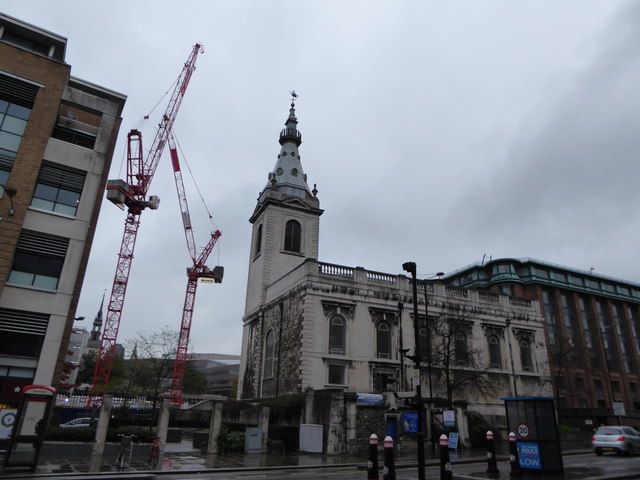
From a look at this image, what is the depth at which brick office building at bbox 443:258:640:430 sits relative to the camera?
55.8 m

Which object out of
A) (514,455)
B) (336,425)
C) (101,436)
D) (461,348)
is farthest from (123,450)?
(461,348)

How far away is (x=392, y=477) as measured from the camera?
487 inches

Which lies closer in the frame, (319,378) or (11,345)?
(11,345)

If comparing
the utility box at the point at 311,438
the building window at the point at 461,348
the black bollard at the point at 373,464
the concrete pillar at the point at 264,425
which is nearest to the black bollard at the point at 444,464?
the black bollard at the point at 373,464

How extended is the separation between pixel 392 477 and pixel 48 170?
23.3 metres

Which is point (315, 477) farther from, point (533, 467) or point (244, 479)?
point (533, 467)

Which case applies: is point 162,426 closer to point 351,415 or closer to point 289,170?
point 351,415

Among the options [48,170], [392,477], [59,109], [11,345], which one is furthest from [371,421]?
[59,109]

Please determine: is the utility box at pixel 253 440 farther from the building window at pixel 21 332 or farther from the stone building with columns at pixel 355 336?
the building window at pixel 21 332

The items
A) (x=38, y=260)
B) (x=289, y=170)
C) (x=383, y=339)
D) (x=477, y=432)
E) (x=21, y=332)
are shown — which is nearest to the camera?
(x=21, y=332)

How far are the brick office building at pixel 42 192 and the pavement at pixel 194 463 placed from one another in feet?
15.6

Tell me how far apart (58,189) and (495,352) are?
36191 mm

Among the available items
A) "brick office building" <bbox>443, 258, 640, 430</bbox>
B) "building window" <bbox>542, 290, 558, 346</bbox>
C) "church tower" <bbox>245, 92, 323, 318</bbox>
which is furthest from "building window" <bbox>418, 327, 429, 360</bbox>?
"building window" <bbox>542, 290, 558, 346</bbox>

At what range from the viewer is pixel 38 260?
23188 millimetres
